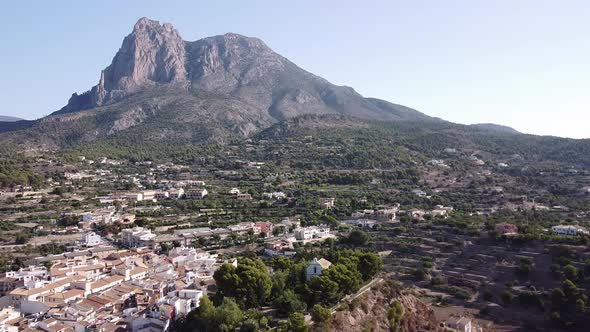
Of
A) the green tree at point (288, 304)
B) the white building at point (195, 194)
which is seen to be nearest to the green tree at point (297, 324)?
the green tree at point (288, 304)

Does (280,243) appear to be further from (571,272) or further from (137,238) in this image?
(571,272)

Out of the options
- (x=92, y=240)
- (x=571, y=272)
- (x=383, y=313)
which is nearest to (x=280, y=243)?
(x=92, y=240)

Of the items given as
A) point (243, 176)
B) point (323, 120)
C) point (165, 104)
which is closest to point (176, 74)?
point (165, 104)

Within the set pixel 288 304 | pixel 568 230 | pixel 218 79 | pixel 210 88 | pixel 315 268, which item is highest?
pixel 218 79

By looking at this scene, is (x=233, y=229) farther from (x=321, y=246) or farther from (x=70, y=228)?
(x=70, y=228)

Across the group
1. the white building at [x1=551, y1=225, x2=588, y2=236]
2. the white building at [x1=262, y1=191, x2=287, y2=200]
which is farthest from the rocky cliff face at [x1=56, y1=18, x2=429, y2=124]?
the white building at [x1=551, y1=225, x2=588, y2=236]

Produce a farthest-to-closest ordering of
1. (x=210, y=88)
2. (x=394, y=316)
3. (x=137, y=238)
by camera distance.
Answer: (x=210, y=88)
(x=137, y=238)
(x=394, y=316)
